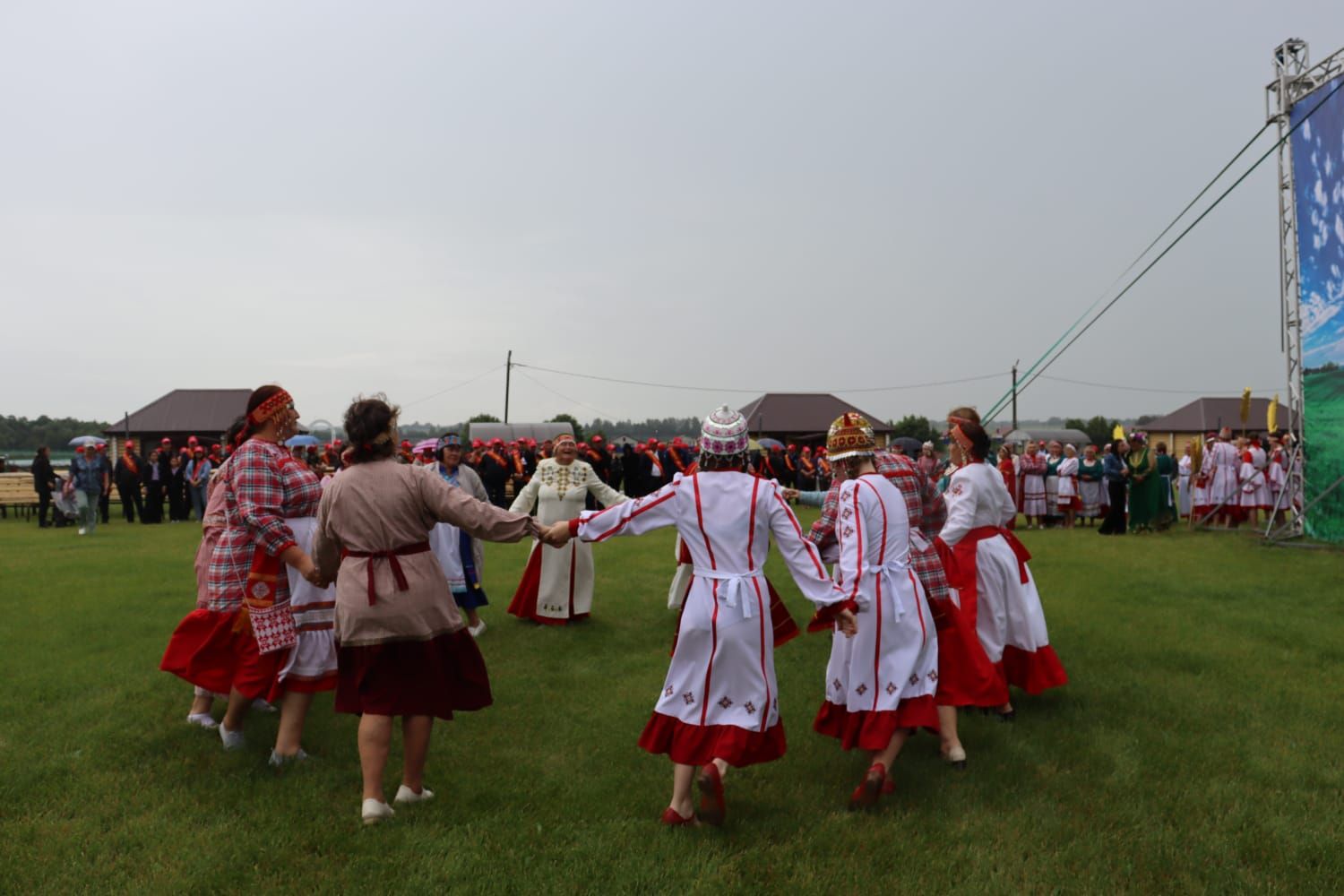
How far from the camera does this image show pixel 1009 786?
4.59m

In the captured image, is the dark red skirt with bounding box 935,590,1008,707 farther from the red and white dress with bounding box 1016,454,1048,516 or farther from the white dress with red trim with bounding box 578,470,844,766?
the red and white dress with bounding box 1016,454,1048,516

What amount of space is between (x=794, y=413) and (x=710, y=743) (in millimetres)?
47260

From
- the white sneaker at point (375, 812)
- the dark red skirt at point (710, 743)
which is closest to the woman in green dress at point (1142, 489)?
the dark red skirt at point (710, 743)

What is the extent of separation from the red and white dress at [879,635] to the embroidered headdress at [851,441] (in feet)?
0.54

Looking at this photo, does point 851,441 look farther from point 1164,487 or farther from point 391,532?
point 1164,487

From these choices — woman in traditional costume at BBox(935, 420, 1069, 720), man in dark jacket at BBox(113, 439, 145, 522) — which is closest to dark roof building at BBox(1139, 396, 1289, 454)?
man in dark jacket at BBox(113, 439, 145, 522)

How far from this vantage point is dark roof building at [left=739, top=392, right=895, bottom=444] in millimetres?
49188

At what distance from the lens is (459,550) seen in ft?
27.1

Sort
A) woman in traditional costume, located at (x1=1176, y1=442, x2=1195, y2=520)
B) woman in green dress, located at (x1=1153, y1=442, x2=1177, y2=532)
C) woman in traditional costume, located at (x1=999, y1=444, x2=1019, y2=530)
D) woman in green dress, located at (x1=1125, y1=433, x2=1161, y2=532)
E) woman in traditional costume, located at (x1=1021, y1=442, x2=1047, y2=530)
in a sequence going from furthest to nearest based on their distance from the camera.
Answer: woman in traditional costume, located at (x1=1176, y1=442, x2=1195, y2=520) < woman in traditional costume, located at (x1=1021, y1=442, x2=1047, y2=530) < woman in traditional costume, located at (x1=999, y1=444, x2=1019, y2=530) < woman in green dress, located at (x1=1153, y1=442, x2=1177, y2=532) < woman in green dress, located at (x1=1125, y1=433, x2=1161, y2=532)

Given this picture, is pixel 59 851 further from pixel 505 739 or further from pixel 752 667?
pixel 752 667

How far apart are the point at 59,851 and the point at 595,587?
7021 millimetres

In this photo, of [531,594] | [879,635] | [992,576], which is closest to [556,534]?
[879,635]

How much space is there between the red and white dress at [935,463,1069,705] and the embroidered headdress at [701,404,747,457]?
6.59 feet

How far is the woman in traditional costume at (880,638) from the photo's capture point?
455cm
